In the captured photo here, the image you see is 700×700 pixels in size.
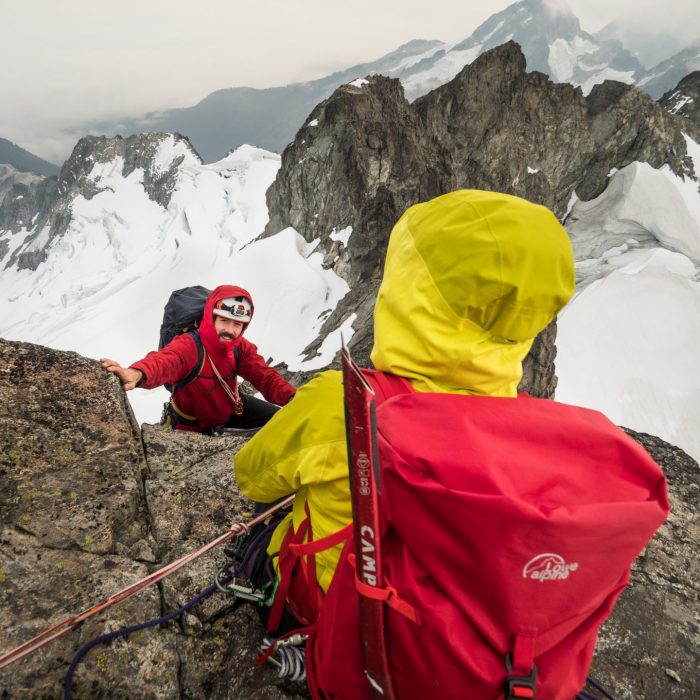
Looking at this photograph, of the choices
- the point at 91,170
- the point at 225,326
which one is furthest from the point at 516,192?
the point at 91,170

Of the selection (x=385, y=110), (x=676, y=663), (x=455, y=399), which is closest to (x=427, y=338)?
(x=455, y=399)

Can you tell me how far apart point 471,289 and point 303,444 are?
0.89 m

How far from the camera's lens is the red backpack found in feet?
3.87

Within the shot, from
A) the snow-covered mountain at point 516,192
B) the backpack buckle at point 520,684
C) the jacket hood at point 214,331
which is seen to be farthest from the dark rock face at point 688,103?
the backpack buckle at point 520,684

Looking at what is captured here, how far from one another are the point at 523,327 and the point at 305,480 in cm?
97

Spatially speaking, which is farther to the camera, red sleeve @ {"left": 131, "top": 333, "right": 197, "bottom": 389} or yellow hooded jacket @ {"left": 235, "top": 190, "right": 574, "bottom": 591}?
red sleeve @ {"left": 131, "top": 333, "right": 197, "bottom": 389}

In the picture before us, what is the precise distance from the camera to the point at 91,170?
146 metres

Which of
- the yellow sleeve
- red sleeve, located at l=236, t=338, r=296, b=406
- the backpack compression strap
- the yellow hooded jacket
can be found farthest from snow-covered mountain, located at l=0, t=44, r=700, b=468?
the yellow hooded jacket

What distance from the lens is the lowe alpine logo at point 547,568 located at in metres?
1.20

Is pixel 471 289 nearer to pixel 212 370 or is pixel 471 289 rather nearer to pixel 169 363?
pixel 169 363

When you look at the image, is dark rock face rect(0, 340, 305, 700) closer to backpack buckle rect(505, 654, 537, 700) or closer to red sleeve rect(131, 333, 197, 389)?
red sleeve rect(131, 333, 197, 389)

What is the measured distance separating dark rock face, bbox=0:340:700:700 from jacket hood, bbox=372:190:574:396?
6.14 feet

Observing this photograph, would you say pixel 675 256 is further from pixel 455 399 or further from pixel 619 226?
pixel 455 399

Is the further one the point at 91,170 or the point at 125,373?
the point at 91,170
